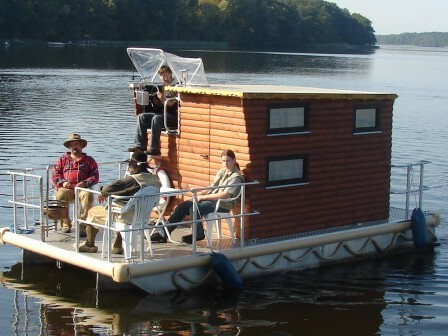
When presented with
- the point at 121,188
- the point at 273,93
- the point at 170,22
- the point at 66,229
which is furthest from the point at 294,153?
the point at 170,22

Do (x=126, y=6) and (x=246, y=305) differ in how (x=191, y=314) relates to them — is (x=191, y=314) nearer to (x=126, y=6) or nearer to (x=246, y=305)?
(x=246, y=305)

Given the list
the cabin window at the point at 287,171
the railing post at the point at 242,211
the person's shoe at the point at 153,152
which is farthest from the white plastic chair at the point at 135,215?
the cabin window at the point at 287,171

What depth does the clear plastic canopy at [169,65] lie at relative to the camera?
15828mm

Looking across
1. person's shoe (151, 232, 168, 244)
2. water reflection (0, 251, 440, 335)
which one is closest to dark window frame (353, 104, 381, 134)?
Answer: water reflection (0, 251, 440, 335)

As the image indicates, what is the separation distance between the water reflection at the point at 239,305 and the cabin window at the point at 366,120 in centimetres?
250

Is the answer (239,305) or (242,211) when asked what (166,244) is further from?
(239,305)

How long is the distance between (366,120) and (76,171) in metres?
5.25

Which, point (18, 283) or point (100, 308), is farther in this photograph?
point (18, 283)

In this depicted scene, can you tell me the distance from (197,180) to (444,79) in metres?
66.3

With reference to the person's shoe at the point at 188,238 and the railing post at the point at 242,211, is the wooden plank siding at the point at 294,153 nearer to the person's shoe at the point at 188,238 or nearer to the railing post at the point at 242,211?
the railing post at the point at 242,211

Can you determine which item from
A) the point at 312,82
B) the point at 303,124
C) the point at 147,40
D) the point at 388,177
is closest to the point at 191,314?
the point at 303,124

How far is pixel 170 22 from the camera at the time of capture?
142125 millimetres

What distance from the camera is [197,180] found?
15.5m

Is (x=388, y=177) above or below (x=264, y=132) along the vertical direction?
below
